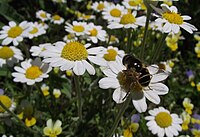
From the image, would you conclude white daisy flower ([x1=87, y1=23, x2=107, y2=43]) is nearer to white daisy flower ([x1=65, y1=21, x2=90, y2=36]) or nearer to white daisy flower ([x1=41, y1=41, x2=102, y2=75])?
white daisy flower ([x1=65, y1=21, x2=90, y2=36])

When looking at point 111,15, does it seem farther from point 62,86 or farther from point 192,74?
point 192,74

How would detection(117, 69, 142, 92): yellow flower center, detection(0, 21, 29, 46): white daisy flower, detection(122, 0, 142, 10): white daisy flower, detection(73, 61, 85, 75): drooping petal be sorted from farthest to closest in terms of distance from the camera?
detection(122, 0, 142, 10): white daisy flower < detection(0, 21, 29, 46): white daisy flower < detection(73, 61, 85, 75): drooping petal < detection(117, 69, 142, 92): yellow flower center

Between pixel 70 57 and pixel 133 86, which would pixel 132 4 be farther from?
pixel 133 86

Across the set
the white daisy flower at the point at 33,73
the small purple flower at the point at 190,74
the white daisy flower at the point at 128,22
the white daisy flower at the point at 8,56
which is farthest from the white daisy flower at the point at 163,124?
the white daisy flower at the point at 8,56

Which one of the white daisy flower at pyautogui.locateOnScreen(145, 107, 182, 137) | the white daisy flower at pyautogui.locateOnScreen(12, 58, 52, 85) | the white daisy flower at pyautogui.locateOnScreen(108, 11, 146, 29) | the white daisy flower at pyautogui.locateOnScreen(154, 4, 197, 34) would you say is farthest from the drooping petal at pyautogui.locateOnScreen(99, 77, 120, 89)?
the white daisy flower at pyautogui.locateOnScreen(108, 11, 146, 29)

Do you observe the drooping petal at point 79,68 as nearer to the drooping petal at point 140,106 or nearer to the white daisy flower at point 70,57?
the white daisy flower at point 70,57

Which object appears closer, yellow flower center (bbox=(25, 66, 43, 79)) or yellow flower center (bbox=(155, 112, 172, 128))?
yellow flower center (bbox=(25, 66, 43, 79))

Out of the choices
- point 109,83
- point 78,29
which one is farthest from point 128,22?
point 109,83
